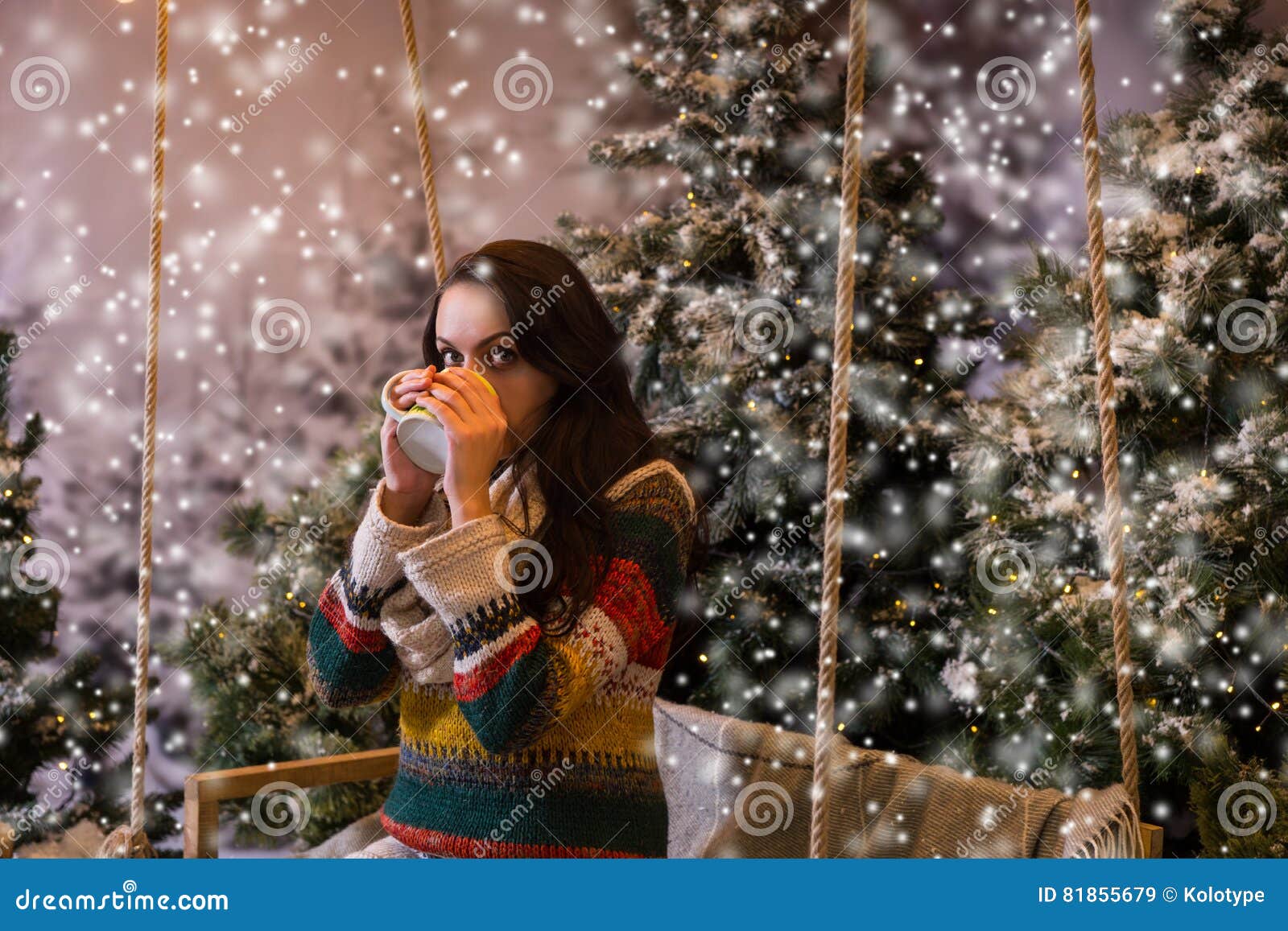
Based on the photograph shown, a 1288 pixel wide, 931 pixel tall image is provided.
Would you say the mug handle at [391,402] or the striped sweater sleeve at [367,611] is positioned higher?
the mug handle at [391,402]

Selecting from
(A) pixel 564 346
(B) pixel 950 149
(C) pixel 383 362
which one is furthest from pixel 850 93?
(C) pixel 383 362

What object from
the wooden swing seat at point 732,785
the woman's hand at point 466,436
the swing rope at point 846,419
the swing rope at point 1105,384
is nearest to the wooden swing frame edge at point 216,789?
the wooden swing seat at point 732,785

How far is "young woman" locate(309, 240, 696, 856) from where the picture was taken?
949mm

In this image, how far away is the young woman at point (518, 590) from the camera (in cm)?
95

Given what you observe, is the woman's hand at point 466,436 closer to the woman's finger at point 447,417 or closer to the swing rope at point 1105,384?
the woman's finger at point 447,417

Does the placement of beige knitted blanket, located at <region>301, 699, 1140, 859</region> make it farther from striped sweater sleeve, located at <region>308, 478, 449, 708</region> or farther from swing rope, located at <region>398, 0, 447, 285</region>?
swing rope, located at <region>398, 0, 447, 285</region>

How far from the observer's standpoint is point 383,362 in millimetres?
2473

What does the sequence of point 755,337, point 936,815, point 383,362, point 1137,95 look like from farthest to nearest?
point 383,362 < point 1137,95 < point 755,337 < point 936,815

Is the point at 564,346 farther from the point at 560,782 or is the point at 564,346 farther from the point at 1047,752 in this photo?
the point at 1047,752

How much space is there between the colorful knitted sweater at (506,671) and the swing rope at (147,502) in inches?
6.5

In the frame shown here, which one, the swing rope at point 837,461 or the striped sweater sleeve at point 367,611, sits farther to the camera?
Result: the striped sweater sleeve at point 367,611

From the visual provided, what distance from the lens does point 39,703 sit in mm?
1955

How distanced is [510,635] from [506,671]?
3 centimetres

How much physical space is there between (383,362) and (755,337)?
3.59 feet
